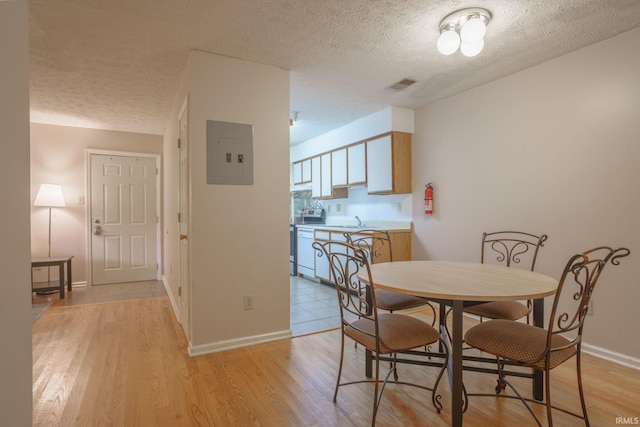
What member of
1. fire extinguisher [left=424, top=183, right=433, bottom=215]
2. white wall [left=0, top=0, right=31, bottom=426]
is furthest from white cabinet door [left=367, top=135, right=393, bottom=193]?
white wall [left=0, top=0, right=31, bottom=426]

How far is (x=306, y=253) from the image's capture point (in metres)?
5.09

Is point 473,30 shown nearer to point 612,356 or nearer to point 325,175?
point 612,356

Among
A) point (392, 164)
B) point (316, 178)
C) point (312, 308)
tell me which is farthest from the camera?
point (316, 178)

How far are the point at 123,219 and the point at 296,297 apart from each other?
3.03m

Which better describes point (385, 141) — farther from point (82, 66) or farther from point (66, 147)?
point (66, 147)

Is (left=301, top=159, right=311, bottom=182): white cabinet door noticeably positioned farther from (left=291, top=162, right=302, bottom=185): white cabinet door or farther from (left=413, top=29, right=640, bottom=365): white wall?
(left=413, top=29, right=640, bottom=365): white wall

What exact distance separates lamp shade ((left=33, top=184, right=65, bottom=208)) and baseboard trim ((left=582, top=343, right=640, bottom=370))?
6.02m

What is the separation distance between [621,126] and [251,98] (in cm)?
278

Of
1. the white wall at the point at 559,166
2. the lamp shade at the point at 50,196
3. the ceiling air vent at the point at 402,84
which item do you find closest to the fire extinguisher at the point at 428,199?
the white wall at the point at 559,166

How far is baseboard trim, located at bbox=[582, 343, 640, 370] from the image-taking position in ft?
7.39

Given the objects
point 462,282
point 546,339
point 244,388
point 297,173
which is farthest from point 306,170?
point 546,339

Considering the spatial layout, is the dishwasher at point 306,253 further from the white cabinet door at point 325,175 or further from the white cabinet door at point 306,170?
the white cabinet door at point 306,170

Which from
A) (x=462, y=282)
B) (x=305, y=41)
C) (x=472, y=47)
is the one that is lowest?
(x=462, y=282)

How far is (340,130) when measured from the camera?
4.80 m
